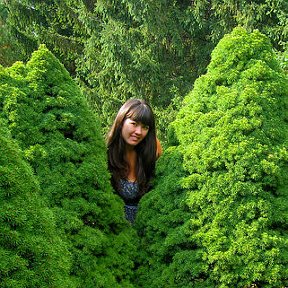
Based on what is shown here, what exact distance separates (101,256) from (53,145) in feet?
3.08

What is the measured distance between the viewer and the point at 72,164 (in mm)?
3770

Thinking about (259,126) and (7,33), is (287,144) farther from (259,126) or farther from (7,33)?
(7,33)

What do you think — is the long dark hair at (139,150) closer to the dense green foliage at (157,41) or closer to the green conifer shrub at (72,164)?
the green conifer shrub at (72,164)

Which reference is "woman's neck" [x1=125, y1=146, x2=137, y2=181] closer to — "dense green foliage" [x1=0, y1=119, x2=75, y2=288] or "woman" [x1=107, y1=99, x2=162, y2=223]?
"woman" [x1=107, y1=99, x2=162, y2=223]

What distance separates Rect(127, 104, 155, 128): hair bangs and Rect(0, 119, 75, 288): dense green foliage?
1.60 metres

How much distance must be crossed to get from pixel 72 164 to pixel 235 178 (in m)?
1.28

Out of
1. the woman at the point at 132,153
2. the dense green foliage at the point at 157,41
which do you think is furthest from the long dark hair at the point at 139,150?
the dense green foliage at the point at 157,41

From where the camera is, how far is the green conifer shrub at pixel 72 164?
144 inches

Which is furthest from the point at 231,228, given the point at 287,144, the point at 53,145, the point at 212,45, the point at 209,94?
the point at 212,45

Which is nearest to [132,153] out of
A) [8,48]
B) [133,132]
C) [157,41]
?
[133,132]

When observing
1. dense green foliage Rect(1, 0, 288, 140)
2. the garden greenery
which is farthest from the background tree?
the garden greenery

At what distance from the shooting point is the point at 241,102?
4.09 m

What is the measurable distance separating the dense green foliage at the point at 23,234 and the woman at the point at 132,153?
153 centimetres

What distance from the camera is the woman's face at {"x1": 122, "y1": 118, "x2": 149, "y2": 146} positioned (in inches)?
173
